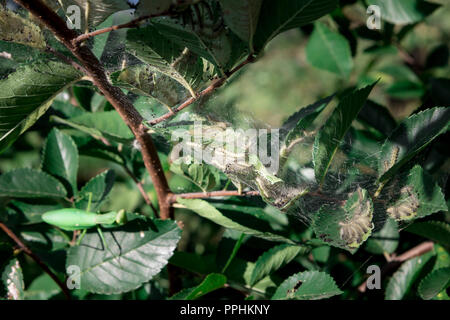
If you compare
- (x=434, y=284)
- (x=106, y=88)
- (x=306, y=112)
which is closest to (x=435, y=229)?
(x=434, y=284)

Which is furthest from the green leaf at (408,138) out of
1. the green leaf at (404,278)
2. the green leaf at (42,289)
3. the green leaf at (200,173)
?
the green leaf at (42,289)

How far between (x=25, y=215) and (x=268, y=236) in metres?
0.60

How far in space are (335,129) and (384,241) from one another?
522 mm

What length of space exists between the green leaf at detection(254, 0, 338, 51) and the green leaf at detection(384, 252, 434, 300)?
0.66m

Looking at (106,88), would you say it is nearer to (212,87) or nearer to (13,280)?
(212,87)

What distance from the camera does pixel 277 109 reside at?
3787 mm

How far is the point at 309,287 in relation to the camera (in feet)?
2.35

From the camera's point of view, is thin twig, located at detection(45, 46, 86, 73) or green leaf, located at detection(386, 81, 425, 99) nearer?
thin twig, located at detection(45, 46, 86, 73)

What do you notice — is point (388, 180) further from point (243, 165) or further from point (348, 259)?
point (348, 259)

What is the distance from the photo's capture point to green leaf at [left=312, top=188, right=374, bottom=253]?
598mm

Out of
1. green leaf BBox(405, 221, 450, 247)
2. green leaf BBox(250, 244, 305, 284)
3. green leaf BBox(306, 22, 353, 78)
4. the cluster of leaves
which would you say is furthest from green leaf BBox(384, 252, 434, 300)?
green leaf BBox(306, 22, 353, 78)

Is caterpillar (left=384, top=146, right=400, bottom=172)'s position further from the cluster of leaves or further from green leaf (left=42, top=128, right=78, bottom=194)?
green leaf (left=42, top=128, right=78, bottom=194)

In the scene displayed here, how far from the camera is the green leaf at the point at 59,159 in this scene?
965mm
